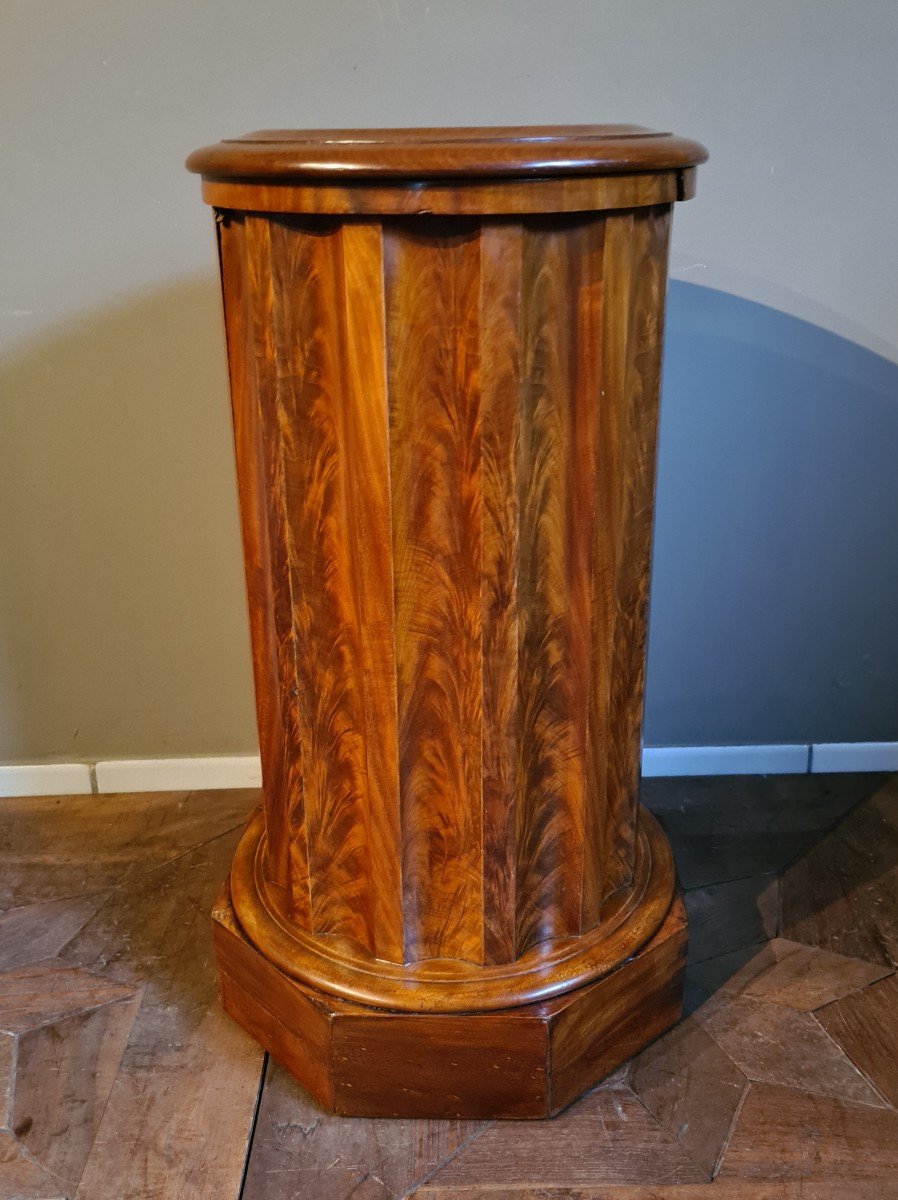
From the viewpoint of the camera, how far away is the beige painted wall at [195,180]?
184 cm

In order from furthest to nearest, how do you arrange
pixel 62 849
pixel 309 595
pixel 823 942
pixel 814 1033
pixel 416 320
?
pixel 62 849, pixel 823 942, pixel 814 1033, pixel 309 595, pixel 416 320

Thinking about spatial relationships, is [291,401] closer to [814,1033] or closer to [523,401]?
[523,401]

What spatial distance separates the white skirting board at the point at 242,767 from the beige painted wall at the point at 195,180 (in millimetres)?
335

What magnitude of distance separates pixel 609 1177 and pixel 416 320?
41.4 inches

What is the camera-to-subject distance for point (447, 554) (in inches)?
54.7

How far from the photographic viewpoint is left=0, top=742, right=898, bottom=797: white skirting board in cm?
232

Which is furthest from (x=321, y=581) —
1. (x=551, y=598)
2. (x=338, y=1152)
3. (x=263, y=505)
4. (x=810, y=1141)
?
(x=810, y=1141)

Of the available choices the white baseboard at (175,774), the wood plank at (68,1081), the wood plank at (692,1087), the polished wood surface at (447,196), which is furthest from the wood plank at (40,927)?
the polished wood surface at (447,196)

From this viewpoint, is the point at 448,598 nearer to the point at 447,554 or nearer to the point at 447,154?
the point at 447,554

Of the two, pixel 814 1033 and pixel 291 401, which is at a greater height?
pixel 291 401

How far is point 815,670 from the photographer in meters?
2.29

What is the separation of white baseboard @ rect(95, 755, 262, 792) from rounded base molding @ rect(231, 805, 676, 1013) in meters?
0.61

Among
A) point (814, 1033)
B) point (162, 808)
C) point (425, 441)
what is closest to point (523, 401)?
point (425, 441)

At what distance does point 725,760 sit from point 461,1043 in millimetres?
1010
